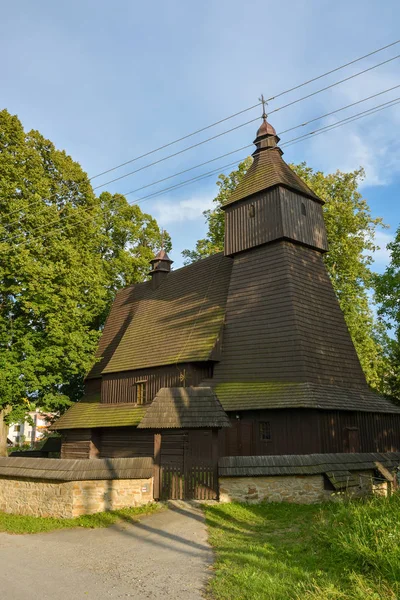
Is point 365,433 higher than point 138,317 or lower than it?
lower

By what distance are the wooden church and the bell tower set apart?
6 cm

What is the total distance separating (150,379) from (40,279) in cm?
750

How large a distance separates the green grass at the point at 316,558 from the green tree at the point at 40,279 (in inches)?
578

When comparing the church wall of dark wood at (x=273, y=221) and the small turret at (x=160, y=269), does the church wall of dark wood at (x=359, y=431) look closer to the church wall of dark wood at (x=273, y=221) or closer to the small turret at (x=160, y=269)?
the church wall of dark wood at (x=273, y=221)

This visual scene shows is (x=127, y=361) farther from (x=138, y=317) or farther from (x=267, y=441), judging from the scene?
(x=267, y=441)

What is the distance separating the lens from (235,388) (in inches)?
723

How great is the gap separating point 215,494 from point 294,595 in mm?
7203

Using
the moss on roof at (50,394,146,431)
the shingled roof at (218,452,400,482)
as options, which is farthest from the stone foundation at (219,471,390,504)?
the moss on roof at (50,394,146,431)

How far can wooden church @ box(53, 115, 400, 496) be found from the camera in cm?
1662

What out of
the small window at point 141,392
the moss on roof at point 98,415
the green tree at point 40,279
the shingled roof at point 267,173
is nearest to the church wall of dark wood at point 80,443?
the moss on roof at point 98,415

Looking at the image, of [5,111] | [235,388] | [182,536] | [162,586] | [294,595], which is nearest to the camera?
[294,595]

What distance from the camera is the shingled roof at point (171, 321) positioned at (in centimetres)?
2091

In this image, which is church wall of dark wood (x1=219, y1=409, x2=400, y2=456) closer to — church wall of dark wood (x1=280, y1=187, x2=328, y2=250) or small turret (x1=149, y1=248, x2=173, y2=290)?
church wall of dark wood (x1=280, y1=187, x2=328, y2=250)

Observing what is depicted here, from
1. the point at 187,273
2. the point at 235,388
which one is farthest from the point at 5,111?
the point at 235,388
